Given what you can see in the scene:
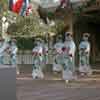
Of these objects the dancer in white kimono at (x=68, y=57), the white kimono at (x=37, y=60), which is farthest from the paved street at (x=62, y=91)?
the white kimono at (x=37, y=60)

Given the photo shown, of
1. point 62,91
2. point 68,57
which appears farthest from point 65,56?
point 62,91

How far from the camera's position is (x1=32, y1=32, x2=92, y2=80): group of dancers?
49.2ft

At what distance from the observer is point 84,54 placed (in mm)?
18016

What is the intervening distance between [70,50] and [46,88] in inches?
76.4

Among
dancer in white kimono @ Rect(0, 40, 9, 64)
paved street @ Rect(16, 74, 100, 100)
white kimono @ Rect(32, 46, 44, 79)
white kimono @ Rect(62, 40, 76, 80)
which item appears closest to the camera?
paved street @ Rect(16, 74, 100, 100)

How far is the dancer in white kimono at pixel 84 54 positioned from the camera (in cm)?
1766

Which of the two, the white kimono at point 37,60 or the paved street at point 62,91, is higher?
the white kimono at point 37,60

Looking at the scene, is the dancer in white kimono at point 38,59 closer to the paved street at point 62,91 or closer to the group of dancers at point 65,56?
the group of dancers at point 65,56

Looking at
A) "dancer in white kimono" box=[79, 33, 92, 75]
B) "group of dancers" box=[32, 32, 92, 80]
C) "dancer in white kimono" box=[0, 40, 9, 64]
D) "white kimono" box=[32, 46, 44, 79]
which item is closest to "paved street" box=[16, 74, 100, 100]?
"group of dancers" box=[32, 32, 92, 80]

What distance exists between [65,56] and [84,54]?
3049 millimetres

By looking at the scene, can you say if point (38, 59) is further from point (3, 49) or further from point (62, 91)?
point (62, 91)

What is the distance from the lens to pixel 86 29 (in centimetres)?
2581

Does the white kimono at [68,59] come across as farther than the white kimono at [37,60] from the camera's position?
No

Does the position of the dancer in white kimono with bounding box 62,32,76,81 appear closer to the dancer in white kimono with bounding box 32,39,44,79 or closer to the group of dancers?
the group of dancers
